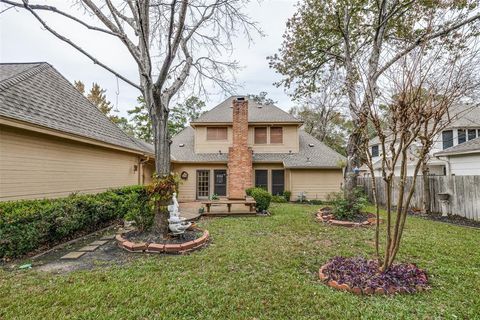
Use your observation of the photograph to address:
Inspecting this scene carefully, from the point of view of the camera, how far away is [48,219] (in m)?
5.11

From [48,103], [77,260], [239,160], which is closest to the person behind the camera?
[77,260]

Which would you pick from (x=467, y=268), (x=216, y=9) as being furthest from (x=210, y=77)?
(x=467, y=268)

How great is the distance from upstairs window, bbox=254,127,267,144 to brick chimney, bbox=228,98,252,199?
1.79m

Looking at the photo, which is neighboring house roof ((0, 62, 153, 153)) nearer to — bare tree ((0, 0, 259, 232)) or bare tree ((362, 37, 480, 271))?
bare tree ((0, 0, 259, 232))

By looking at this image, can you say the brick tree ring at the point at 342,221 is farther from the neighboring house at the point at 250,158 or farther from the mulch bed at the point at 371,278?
the neighboring house at the point at 250,158

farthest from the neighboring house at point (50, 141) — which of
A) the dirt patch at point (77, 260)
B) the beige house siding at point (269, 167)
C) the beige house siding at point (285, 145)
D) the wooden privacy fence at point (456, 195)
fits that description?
the wooden privacy fence at point (456, 195)

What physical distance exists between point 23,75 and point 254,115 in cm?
1183

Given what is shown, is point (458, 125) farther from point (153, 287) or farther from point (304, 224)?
point (153, 287)

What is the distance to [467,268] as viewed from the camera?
4203 millimetres

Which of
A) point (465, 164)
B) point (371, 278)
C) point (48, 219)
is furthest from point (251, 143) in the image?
point (371, 278)

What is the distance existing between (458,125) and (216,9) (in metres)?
19.2

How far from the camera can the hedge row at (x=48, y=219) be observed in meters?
4.44

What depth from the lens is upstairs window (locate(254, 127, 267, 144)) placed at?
626 inches

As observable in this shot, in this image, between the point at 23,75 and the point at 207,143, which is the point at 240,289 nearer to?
the point at 23,75
